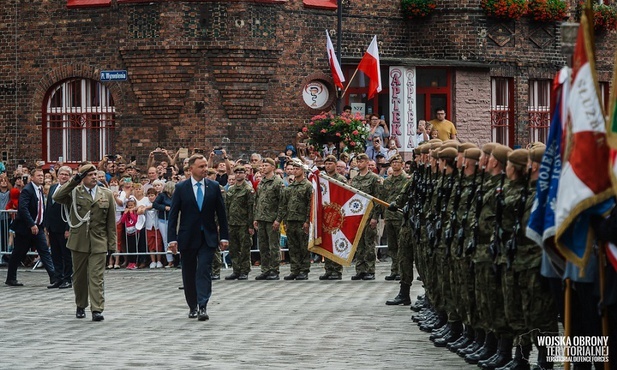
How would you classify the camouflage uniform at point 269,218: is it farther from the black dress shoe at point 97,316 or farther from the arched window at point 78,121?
the arched window at point 78,121

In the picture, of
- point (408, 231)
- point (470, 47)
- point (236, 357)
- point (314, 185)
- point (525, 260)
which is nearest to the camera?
point (525, 260)

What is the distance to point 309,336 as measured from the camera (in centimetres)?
1546

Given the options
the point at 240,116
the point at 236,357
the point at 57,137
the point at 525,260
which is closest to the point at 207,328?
the point at 236,357

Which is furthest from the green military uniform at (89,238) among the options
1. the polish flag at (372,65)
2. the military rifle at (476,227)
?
the polish flag at (372,65)

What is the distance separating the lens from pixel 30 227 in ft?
78.3

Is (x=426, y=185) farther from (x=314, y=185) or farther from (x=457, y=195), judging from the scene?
(x=314, y=185)

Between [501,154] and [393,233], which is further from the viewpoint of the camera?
[393,233]

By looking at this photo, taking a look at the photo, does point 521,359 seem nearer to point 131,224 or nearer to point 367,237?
point 367,237

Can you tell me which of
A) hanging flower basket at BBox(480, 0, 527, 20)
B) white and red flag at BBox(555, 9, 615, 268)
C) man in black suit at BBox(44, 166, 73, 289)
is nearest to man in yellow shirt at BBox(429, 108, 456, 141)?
hanging flower basket at BBox(480, 0, 527, 20)

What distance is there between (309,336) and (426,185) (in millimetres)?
2248

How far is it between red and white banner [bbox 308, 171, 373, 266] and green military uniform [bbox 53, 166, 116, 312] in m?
5.83

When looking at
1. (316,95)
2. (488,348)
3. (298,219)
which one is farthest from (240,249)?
(488,348)

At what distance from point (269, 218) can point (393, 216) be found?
3.27 m

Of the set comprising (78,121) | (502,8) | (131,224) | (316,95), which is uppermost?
(502,8)
